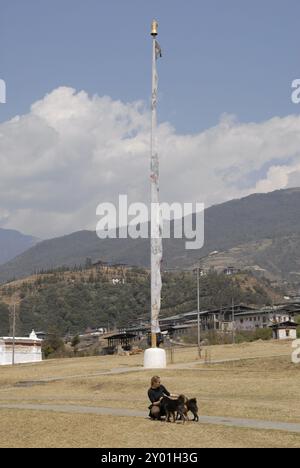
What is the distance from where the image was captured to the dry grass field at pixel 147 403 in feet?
56.2

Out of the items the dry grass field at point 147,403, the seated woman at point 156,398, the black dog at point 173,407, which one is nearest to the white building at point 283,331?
the dry grass field at point 147,403

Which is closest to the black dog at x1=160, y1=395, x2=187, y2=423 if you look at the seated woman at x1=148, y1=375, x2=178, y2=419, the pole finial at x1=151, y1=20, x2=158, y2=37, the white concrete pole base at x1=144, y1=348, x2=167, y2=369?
the seated woman at x1=148, y1=375, x2=178, y2=419

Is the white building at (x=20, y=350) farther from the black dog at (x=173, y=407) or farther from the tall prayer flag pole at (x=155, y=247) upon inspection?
the black dog at (x=173, y=407)

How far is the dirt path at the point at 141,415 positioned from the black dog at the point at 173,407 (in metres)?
0.75

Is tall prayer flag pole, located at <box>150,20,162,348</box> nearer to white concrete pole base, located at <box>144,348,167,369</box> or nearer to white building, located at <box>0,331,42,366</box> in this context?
white concrete pole base, located at <box>144,348,167,369</box>

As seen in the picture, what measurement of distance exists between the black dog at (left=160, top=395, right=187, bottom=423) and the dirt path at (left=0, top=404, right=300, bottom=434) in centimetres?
75

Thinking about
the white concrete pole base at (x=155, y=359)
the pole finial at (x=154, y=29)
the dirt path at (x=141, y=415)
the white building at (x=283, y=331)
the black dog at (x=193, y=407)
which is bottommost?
the dirt path at (x=141, y=415)

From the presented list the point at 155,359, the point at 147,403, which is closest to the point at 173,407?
the point at 147,403

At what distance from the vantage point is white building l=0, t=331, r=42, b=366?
91.9 metres

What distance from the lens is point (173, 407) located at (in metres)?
20.3

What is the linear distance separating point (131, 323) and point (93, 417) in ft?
485

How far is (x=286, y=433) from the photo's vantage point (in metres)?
17.7

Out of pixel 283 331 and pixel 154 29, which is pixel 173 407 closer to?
pixel 154 29

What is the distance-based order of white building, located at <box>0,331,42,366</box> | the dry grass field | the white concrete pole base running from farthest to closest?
white building, located at <box>0,331,42,366</box> → the white concrete pole base → the dry grass field
